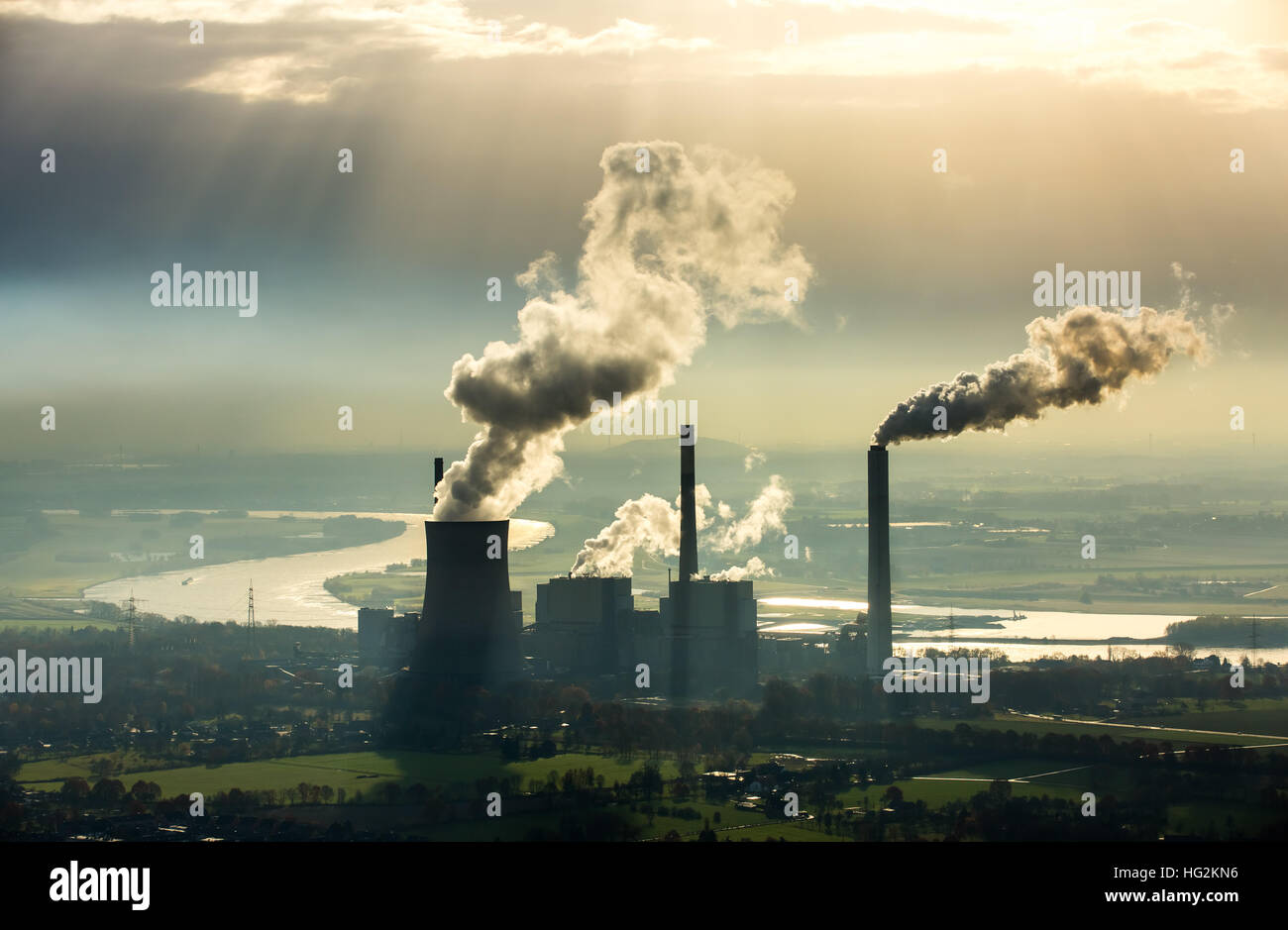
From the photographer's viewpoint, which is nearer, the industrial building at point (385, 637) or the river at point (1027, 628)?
the industrial building at point (385, 637)

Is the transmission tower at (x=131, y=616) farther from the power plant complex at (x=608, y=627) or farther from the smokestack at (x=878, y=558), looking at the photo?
the smokestack at (x=878, y=558)

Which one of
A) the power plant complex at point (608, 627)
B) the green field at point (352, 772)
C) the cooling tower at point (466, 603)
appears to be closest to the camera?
the green field at point (352, 772)

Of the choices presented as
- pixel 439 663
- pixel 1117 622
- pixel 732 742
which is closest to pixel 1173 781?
pixel 732 742

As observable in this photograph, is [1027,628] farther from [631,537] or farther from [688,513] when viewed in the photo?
[688,513]

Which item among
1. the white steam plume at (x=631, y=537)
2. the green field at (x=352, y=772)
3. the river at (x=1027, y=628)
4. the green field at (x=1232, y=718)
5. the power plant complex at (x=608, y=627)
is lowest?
the green field at (x=352, y=772)

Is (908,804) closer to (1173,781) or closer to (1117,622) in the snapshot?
(1173,781)

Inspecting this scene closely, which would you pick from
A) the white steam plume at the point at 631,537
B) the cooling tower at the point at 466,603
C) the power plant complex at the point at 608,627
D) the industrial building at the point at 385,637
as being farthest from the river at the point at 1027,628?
the cooling tower at the point at 466,603
